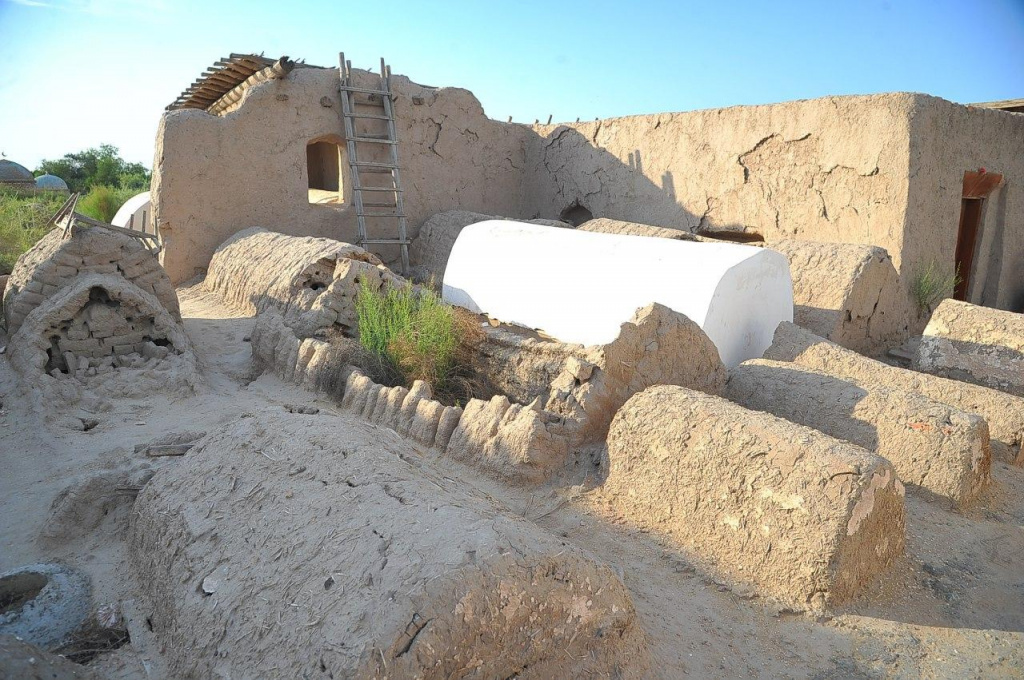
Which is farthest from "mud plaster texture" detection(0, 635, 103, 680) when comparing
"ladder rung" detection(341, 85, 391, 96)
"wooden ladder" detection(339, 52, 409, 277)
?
"ladder rung" detection(341, 85, 391, 96)

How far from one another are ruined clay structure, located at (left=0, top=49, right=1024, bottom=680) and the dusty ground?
2 cm

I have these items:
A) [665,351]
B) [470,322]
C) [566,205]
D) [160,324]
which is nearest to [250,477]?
[665,351]

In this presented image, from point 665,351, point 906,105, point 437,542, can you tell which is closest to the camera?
point 437,542

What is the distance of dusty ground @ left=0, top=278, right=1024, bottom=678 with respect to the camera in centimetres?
256

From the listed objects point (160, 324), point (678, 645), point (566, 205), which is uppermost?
point (566, 205)

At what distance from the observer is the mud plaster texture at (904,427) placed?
11.6ft

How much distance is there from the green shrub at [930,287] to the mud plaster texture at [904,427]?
3851 millimetres

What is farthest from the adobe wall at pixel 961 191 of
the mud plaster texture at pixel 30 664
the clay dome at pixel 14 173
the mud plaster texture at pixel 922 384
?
the clay dome at pixel 14 173

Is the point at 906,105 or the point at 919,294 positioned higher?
the point at 906,105

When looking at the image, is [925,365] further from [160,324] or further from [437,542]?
[160,324]

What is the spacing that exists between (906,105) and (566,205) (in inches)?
184

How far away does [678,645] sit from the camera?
2.60 m

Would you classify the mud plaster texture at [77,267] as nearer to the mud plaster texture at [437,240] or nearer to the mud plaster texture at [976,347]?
the mud plaster texture at [437,240]

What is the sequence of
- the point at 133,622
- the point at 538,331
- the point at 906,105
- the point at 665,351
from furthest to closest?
the point at 906,105, the point at 538,331, the point at 665,351, the point at 133,622
